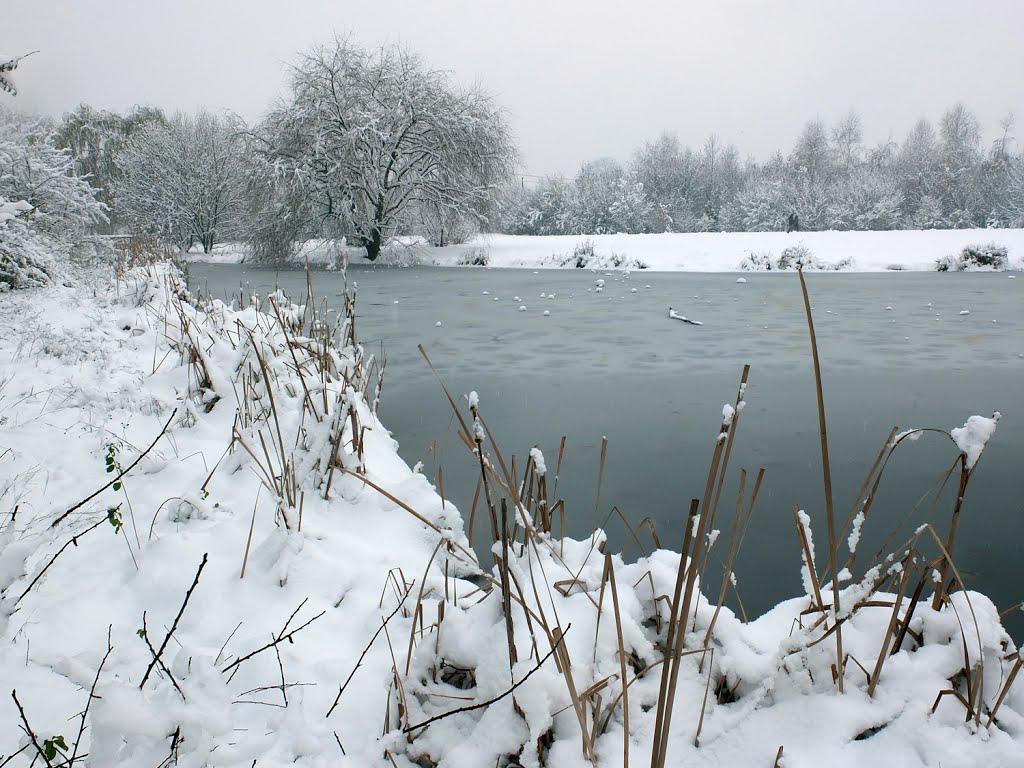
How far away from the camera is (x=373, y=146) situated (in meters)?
21.0

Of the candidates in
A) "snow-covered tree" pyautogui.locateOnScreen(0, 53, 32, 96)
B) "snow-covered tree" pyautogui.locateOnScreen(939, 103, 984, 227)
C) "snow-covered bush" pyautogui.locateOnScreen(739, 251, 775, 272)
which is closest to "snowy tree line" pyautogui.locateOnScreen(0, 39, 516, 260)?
"snow-covered bush" pyautogui.locateOnScreen(739, 251, 775, 272)

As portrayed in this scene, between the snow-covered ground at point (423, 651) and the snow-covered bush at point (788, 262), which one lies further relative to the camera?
the snow-covered bush at point (788, 262)

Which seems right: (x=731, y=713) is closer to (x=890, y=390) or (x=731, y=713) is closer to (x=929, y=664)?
(x=929, y=664)

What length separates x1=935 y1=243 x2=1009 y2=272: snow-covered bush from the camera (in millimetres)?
17469

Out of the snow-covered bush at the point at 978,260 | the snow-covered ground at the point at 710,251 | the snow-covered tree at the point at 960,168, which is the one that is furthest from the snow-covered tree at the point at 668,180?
the snow-covered bush at the point at 978,260

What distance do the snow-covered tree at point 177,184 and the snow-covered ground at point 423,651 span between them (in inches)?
1200

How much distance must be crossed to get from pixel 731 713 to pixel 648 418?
124 inches

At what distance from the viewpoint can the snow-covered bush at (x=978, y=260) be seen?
1747 cm

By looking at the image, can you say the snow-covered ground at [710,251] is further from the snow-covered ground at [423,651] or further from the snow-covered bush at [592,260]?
the snow-covered ground at [423,651]

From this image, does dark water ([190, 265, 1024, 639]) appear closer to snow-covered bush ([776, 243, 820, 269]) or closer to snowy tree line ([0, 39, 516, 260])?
snow-covered bush ([776, 243, 820, 269])

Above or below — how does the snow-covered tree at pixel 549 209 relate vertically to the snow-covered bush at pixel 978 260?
above

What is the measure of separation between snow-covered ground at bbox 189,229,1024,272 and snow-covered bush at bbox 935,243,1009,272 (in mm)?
565

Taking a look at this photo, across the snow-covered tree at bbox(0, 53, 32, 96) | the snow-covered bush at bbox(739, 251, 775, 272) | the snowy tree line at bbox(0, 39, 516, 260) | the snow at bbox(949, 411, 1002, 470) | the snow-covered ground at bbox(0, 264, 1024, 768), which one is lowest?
the snow-covered ground at bbox(0, 264, 1024, 768)

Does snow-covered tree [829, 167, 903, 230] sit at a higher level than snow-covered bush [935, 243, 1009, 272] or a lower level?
higher
